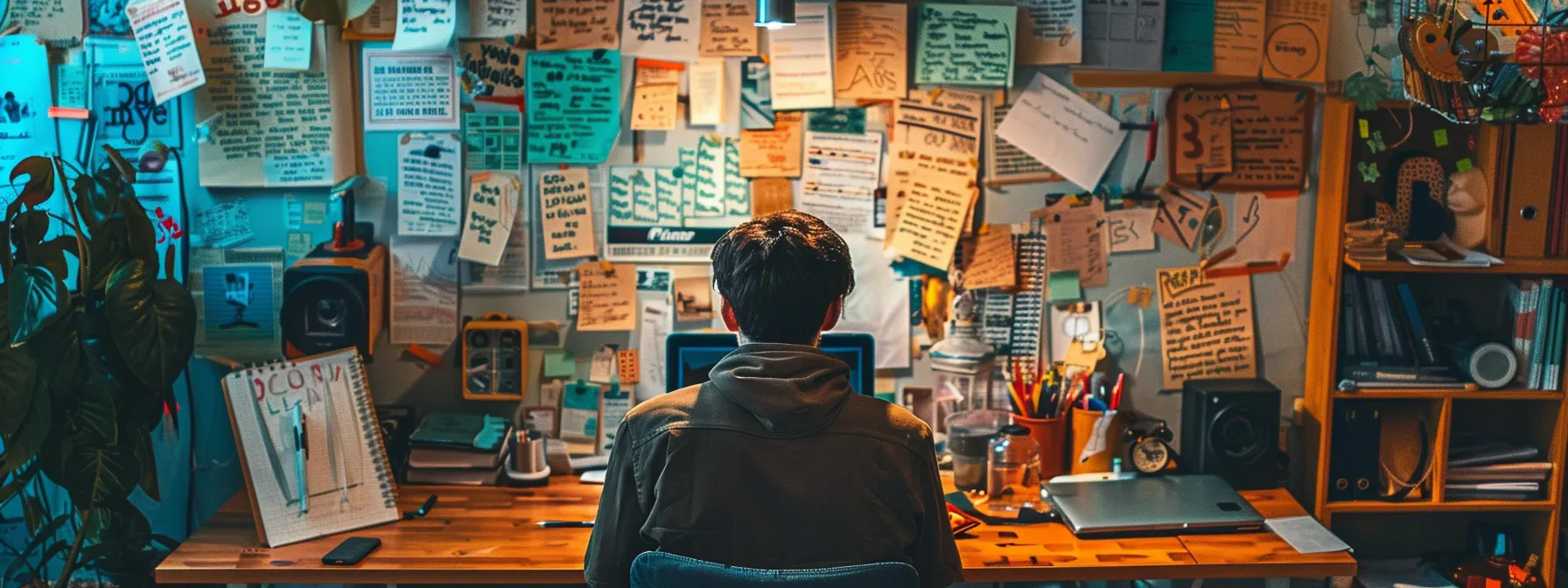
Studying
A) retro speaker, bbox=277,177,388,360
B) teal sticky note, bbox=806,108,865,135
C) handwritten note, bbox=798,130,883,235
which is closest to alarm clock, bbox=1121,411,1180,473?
handwritten note, bbox=798,130,883,235

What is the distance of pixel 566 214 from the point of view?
9.81 ft

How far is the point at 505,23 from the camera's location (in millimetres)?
2902

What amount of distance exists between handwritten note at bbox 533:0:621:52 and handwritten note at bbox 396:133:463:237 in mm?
323

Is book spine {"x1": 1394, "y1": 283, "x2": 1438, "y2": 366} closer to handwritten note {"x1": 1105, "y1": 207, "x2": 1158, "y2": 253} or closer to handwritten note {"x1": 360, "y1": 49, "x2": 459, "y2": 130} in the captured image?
handwritten note {"x1": 1105, "y1": 207, "x2": 1158, "y2": 253}

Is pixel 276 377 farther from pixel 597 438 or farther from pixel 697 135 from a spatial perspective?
pixel 697 135

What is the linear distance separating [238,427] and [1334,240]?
7.89 feet

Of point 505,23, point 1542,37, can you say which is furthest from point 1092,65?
point 505,23

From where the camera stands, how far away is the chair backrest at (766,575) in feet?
4.98

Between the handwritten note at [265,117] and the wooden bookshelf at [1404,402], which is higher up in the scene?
the handwritten note at [265,117]

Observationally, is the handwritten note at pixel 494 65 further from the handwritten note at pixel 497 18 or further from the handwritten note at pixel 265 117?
the handwritten note at pixel 265 117

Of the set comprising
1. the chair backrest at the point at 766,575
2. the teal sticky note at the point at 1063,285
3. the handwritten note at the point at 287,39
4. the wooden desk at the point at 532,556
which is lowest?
the wooden desk at the point at 532,556

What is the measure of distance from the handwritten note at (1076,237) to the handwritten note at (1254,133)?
21cm

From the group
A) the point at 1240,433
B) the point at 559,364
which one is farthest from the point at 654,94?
the point at 1240,433

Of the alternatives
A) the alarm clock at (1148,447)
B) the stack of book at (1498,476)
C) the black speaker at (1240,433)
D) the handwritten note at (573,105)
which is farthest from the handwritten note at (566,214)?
the stack of book at (1498,476)
